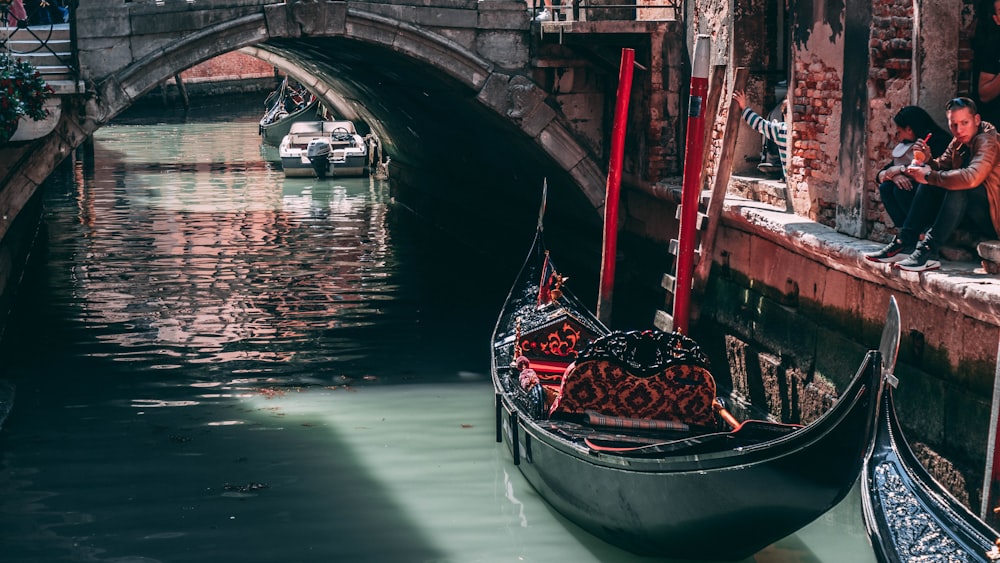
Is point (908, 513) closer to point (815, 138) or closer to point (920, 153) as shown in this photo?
point (920, 153)

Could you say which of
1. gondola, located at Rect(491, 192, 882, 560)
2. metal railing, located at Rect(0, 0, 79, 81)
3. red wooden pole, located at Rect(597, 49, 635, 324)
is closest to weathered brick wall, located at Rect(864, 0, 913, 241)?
gondola, located at Rect(491, 192, 882, 560)

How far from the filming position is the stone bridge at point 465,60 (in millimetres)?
6863

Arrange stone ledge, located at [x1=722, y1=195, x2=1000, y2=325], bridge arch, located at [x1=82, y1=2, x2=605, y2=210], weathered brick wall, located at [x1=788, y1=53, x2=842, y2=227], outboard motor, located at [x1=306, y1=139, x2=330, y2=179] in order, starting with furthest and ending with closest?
outboard motor, located at [x1=306, y1=139, x2=330, y2=179] < bridge arch, located at [x1=82, y1=2, x2=605, y2=210] < weathered brick wall, located at [x1=788, y1=53, x2=842, y2=227] < stone ledge, located at [x1=722, y1=195, x2=1000, y2=325]

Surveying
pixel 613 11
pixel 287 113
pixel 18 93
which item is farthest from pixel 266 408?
pixel 287 113

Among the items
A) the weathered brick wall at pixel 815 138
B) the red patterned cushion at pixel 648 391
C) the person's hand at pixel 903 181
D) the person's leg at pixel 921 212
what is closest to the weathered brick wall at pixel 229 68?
the weathered brick wall at pixel 815 138

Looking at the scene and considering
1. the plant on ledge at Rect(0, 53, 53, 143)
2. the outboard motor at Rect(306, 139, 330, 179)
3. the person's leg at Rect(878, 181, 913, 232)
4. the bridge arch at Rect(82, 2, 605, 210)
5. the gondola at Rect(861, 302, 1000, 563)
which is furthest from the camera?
the outboard motor at Rect(306, 139, 330, 179)

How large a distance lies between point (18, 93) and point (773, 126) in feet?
11.6

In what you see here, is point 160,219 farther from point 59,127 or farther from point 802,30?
point 802,30

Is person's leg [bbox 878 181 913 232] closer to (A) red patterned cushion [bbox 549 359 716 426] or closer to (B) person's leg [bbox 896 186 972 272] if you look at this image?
(B) person's leg [bbox 896 186 972 272]

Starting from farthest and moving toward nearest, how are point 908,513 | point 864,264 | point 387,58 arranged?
point 387,58
point 864,264
point 908,513

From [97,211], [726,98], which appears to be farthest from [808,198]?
[97,211]

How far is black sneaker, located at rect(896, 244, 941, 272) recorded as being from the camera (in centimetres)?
417

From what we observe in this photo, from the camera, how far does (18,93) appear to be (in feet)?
19.8

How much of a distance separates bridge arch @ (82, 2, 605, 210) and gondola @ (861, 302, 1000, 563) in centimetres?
453
